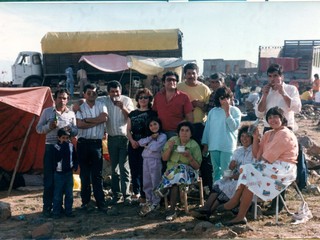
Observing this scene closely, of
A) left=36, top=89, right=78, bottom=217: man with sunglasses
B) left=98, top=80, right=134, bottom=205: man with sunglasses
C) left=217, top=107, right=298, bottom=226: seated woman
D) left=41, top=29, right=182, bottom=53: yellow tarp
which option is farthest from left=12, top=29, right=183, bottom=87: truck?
left=217, top=107, right=298, bottom=226: seated woman

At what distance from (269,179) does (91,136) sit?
77.1 inches

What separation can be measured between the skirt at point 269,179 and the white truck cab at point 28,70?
15433 millimetres

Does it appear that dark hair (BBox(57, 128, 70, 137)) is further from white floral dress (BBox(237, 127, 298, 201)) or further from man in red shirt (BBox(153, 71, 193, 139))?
white floral dress (BBox(237, 127, 298, 201))

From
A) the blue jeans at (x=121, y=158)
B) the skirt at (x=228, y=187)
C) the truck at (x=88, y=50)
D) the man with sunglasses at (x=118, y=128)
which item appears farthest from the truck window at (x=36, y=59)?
the skirt at (x=228, y=187)

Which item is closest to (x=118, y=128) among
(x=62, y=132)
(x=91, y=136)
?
(x=91, y=136)

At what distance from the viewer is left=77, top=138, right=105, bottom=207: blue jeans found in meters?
5.04

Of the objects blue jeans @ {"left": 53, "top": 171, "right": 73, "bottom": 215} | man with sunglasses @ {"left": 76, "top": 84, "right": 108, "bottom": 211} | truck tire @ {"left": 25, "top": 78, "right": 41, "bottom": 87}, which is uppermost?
truck tire @ {"left": 25, "top": 78, "right": 41, "bottom": 87}

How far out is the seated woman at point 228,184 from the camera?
4621 millimetres

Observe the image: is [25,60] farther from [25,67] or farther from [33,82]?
[33,82]

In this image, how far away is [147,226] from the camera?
4.61m

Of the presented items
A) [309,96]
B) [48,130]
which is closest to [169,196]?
[48,130]

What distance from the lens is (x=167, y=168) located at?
4.96 meters

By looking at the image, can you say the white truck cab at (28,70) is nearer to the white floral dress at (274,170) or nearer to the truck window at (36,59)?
the truck window at (36,59)

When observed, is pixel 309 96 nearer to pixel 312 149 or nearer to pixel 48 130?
pixel 312 149
